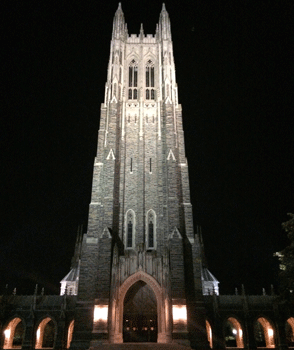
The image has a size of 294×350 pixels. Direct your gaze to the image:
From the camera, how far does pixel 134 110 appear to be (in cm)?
3875

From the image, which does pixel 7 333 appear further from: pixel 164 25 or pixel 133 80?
pixel 164 25

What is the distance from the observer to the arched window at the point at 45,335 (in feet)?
116

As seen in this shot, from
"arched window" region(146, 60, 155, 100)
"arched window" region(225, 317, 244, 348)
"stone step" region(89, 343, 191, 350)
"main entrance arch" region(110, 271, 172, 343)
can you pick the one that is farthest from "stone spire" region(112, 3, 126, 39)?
"arched window" region(225, 317, 244, 348)

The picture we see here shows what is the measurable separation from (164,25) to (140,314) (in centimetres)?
3853

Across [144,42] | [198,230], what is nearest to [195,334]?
[198,230]

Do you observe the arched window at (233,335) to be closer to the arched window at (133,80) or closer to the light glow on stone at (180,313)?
the light glow on stone at (180,313)

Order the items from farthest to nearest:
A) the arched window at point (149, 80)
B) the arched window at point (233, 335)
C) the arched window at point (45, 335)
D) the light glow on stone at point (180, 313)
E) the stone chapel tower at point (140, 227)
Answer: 1. the arched window at point (149, 80)
2. the arched window at point (233, 335)
3. the arched window at point (45, 335)
4. the stone chapel tower at point (140, 227)
5. the light glow on stone at point (180, 313)

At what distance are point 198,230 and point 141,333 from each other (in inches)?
1214

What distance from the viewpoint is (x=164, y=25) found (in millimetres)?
45781

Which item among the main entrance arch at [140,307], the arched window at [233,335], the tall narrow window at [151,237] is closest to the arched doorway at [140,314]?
the main entrance arch at [140,307]

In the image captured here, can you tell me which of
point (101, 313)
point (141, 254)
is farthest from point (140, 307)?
point (141, 254)

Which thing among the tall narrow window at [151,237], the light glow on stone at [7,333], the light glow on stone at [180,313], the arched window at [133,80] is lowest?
the light glow on stone at [7,333]

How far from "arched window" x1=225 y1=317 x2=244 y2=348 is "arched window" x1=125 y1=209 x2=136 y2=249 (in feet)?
48.4

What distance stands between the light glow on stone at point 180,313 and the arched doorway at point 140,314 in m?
2.68
